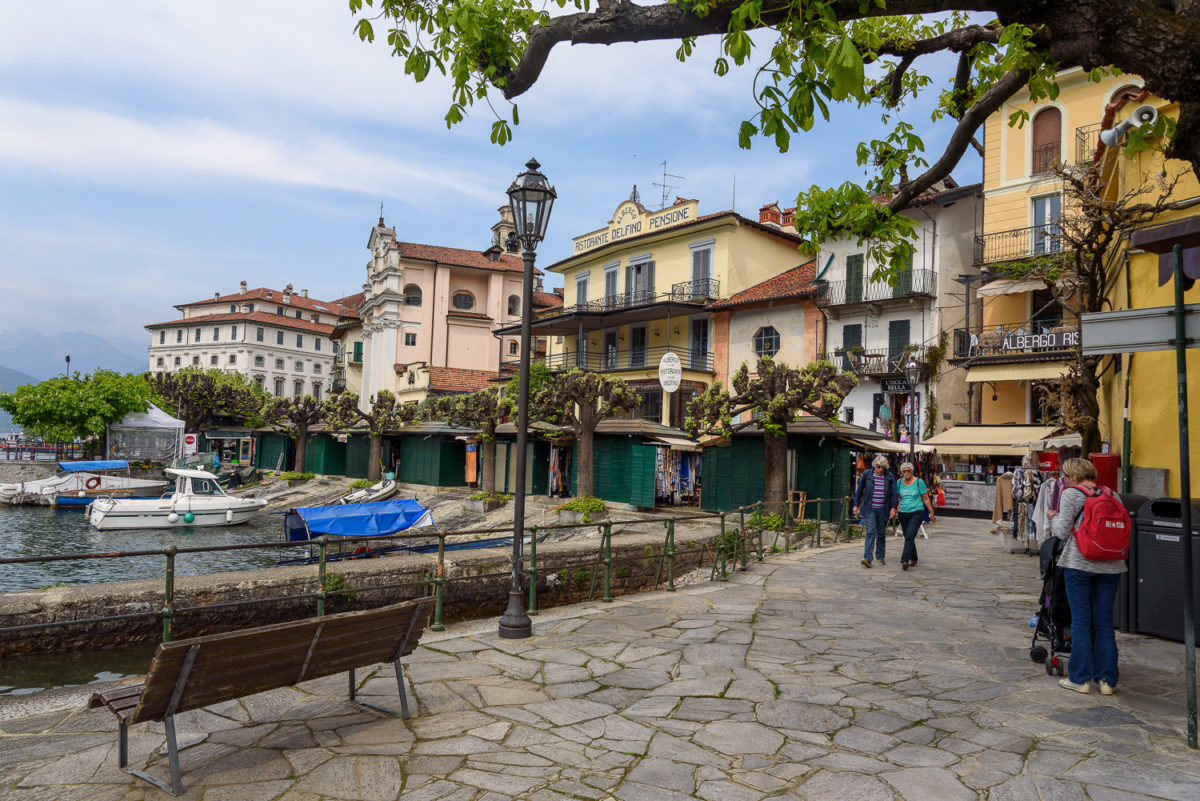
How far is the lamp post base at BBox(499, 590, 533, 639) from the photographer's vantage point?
734cm

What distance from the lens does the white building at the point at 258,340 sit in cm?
8056

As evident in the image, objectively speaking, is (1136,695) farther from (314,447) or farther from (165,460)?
(165,460)

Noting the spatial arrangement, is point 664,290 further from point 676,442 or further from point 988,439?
point 988,439

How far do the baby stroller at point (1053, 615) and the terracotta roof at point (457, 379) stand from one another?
4326 cm

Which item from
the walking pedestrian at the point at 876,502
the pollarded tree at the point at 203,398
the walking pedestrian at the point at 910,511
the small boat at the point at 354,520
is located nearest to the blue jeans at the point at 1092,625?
the walking pedestrian at the point at 910,511

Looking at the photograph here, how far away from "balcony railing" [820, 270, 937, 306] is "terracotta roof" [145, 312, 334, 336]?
64.1 m

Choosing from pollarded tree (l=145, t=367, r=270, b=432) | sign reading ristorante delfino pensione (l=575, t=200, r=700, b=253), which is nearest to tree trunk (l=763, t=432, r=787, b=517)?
sign reading ristorante delfino pensione (l=575, t=200, r=700, b=253)

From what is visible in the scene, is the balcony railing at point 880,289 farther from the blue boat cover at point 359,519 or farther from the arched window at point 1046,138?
the blue boat cover at point 359,519

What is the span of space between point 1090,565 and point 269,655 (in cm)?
548

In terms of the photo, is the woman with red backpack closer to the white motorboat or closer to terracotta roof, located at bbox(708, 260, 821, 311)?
terracotta roof, located at bbox(708, 260, 821, 311)

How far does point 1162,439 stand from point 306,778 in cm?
895

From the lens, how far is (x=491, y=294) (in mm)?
54031

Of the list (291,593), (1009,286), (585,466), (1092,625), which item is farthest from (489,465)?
(1092,625)

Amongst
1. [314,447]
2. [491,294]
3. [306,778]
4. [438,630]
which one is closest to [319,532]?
[438,630]
